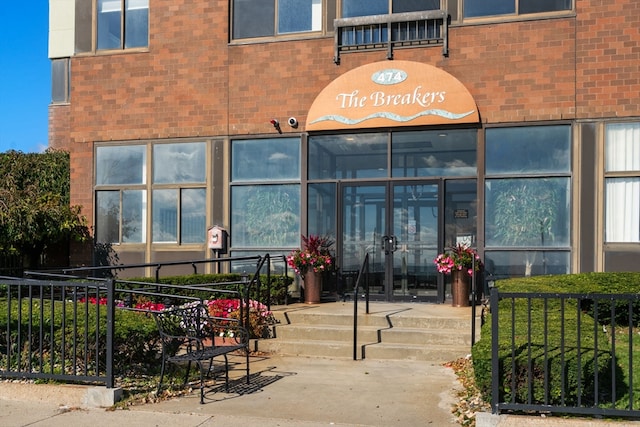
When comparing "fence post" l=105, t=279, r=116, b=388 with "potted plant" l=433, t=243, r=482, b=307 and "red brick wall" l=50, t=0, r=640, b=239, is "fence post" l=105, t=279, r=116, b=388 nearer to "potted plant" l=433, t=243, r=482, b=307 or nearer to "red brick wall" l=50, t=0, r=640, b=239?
"potted plant" l=433, t=243, r=482, b=307

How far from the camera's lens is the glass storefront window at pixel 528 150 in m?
12.3

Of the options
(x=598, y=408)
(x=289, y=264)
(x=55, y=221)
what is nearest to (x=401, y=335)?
(x=289, y=264)

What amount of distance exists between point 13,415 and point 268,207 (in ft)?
25.3

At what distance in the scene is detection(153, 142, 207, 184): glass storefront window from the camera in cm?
1412

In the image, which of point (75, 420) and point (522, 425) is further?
point (75, 420)

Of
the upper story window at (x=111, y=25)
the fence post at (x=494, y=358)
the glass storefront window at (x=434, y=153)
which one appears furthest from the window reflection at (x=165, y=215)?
the fence post at (x=494, y=358)

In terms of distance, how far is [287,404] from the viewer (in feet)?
22.9

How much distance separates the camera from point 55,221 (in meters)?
13.9

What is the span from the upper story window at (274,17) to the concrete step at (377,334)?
5.82m

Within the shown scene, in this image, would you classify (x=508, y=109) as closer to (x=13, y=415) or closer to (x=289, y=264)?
(x=289, y=264)

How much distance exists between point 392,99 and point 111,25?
6.45m

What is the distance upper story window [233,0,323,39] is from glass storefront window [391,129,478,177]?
9.53ft

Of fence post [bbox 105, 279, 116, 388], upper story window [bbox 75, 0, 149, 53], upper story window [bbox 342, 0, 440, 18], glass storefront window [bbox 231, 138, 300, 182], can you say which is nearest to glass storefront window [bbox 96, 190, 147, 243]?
glass storefront window [bbox 231, 138, 300, 182]

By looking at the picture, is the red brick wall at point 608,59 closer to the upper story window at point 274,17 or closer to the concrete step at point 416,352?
the upper story window at point 274,17
